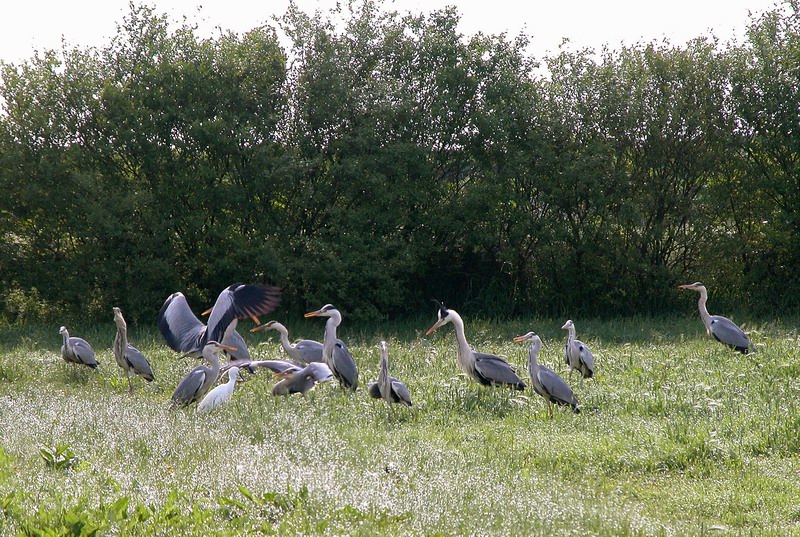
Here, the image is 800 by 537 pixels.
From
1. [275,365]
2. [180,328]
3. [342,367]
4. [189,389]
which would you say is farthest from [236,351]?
[189,389]

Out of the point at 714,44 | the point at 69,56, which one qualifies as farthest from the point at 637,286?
the point at 69,56

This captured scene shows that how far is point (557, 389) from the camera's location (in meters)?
8.41

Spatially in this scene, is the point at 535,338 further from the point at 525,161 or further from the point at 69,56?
the point at 69,56

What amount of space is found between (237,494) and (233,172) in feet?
40.6

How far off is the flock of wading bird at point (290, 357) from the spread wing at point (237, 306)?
12 mm

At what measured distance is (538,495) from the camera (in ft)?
18.6

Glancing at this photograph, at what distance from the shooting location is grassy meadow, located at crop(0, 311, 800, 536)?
5.20 metres

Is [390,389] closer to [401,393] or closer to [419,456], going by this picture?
[401,393]

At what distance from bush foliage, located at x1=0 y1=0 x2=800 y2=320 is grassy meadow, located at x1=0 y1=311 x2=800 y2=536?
6.15 m

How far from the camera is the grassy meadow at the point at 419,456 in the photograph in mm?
5195

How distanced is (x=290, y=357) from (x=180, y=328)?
1474 mm

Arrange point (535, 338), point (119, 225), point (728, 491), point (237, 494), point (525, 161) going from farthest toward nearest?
1. point (525, 161)
2. point (119, 225)
3. point (535, 338)
4. point (728, 491)
5. point (237, 494)

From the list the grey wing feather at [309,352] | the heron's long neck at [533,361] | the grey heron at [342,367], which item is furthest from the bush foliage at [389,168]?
the heron's long neck at [533,361]

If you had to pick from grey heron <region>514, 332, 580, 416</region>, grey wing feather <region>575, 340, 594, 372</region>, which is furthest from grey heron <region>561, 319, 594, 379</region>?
grey heron <region>514, 332, 580, 416</region>
